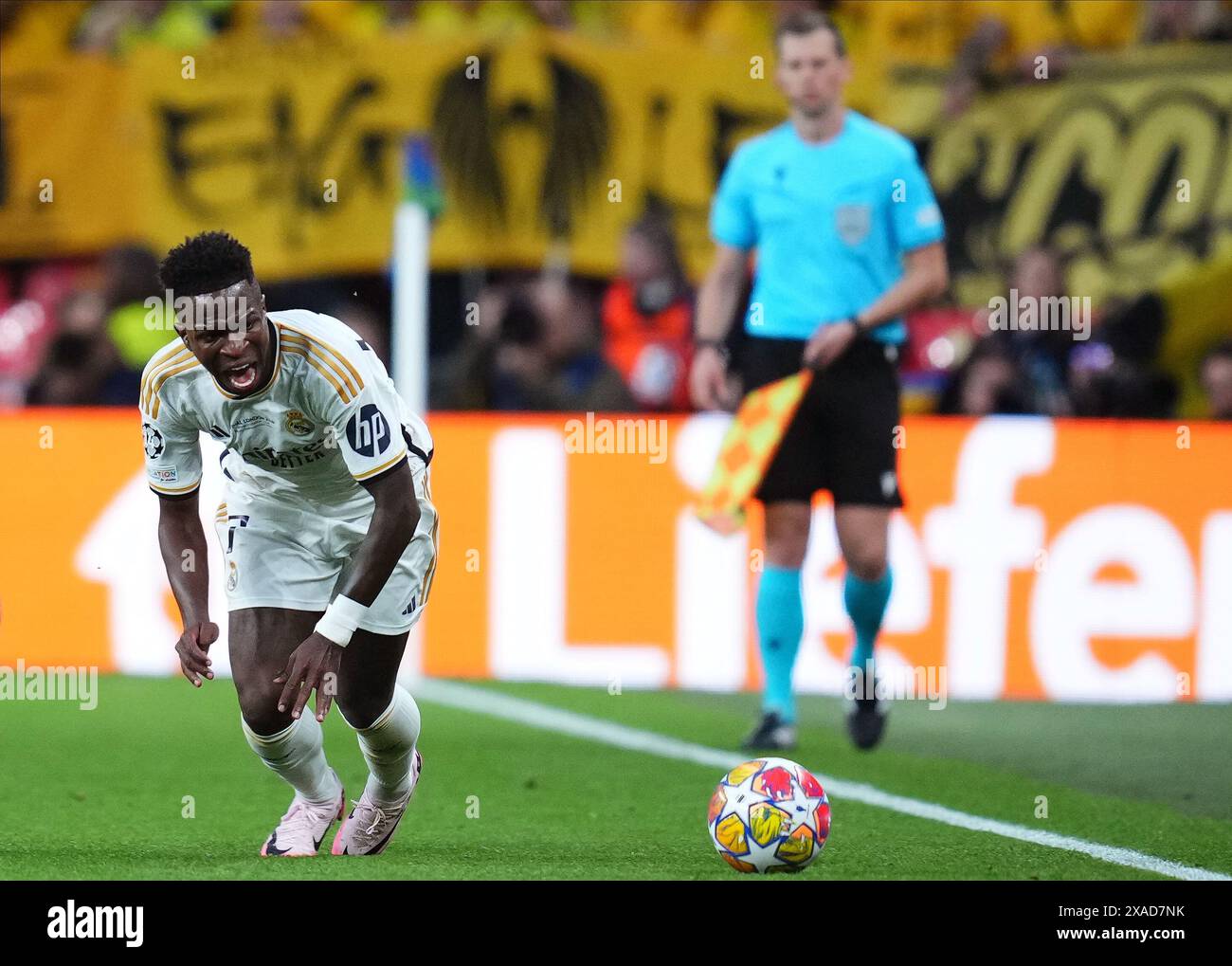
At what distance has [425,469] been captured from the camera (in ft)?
18.4

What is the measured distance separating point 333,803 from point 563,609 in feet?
15.0

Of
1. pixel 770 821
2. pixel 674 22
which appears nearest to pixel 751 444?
pixel 770 821

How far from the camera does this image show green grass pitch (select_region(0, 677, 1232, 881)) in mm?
5262

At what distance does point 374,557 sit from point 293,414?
441mm

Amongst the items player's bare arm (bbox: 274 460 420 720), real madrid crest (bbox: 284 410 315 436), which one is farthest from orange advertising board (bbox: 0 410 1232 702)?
player's bare arm (bbox: 274 460 420 720)

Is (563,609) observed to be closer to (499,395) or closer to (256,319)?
(499,395)

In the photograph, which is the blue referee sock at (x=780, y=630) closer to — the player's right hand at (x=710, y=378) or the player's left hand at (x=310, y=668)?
the player's right hand at (x=710, y=378)

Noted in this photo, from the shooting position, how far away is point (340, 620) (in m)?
4.91

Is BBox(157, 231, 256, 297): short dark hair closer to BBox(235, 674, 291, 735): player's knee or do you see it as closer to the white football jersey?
the white football jersey

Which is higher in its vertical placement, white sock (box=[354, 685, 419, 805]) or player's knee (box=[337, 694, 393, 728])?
player's knee (box=[337, 694, 393, 728])

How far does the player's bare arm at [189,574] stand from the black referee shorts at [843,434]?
2976 mm

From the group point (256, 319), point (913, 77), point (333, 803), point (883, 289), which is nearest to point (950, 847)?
point (333, 803)

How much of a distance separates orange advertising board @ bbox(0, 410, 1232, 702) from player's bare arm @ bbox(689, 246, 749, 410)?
192 cm

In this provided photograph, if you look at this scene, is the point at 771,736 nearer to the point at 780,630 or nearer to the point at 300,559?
the point at 780,630
